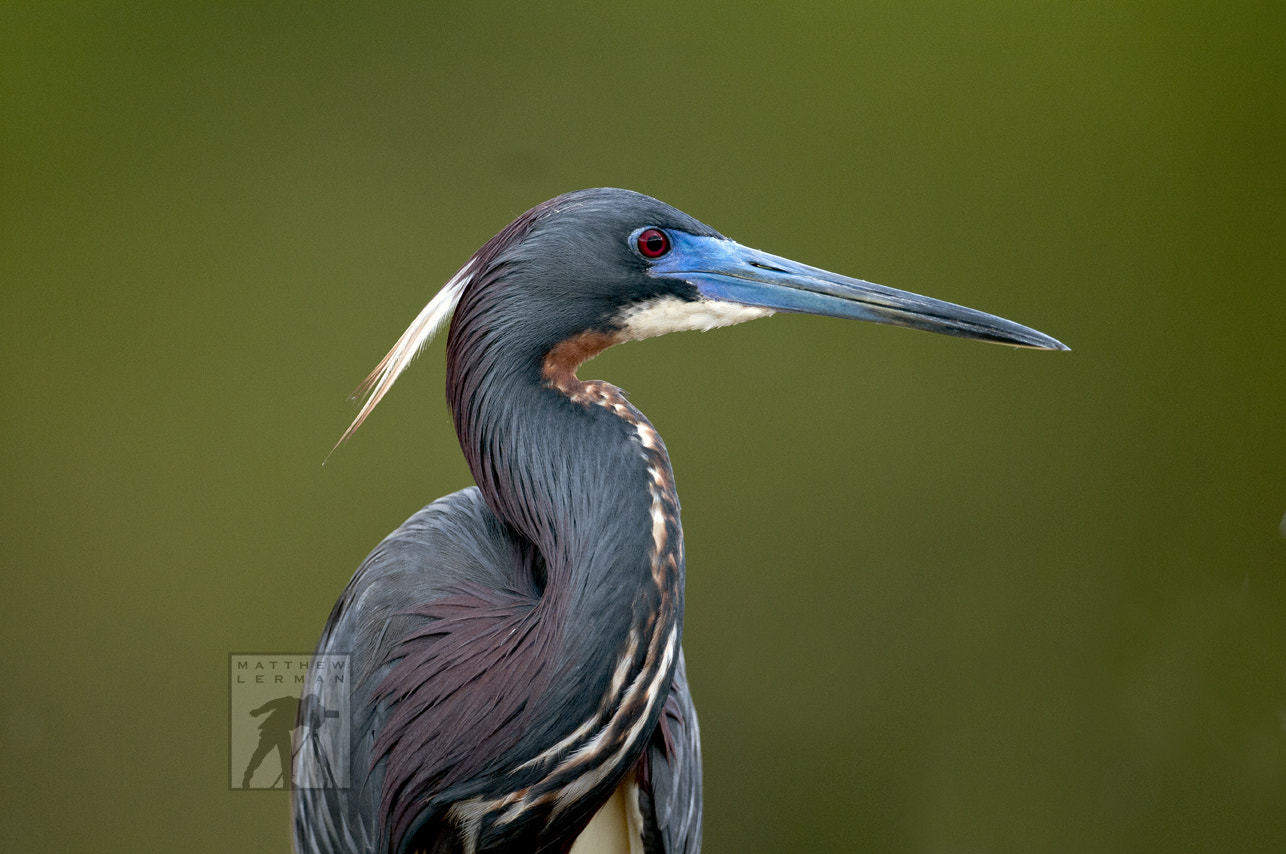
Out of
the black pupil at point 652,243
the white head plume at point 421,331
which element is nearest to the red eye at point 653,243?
the black pupil at point 652,243

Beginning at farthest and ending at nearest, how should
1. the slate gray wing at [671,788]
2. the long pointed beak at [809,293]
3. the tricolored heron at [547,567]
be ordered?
the slate gray wing at [671,788] → the long pointed beak at [809,293] → the tricolored heron at [547,567]

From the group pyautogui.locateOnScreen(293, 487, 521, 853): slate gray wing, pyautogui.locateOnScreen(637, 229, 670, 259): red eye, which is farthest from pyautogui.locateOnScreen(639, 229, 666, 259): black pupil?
pyautogui.locateOnScreen(293, 487, 521, 853): slate gray wing

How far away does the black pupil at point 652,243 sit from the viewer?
1030mm

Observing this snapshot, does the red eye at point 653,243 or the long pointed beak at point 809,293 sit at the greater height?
the red eye at point 653,243

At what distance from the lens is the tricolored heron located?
94cm

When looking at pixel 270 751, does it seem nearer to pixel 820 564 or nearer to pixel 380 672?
pixel 380 672

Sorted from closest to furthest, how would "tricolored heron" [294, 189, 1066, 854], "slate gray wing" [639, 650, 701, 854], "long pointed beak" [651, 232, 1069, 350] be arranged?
"tricolored heron" [294, 189, 1066, 854], "long pointed beak" [651, 232, 1069, 350], "slate gray wing" [639, 650, 701, 854]

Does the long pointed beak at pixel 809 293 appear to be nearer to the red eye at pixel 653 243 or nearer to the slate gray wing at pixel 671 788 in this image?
the red eye at pixel 653 243

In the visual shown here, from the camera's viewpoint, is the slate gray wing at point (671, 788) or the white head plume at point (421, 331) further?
the slate gray wing at point (671, 788)

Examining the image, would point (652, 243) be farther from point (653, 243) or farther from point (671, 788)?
point (671, 788)

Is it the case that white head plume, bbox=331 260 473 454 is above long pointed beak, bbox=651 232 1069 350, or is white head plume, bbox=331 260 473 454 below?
below

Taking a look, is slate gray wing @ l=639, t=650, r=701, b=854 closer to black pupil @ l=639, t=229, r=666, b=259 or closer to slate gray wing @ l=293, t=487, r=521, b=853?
slate gray wing @ l=293, t=487, r=521, b=853

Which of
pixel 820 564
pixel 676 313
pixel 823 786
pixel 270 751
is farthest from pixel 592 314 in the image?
pixel 823 786

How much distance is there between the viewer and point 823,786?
6.33ft
